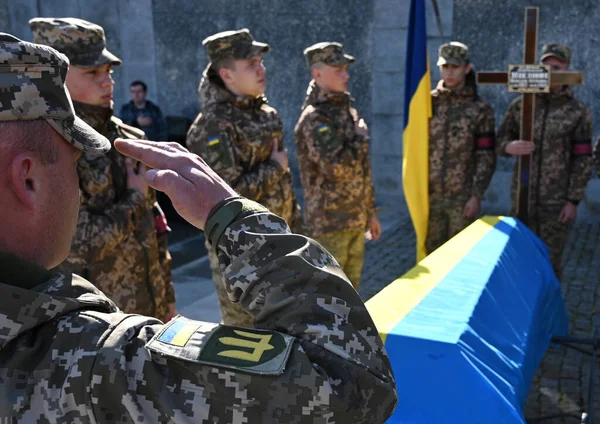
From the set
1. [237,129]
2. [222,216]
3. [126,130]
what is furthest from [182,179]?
[237,129]

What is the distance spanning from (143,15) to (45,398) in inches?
380

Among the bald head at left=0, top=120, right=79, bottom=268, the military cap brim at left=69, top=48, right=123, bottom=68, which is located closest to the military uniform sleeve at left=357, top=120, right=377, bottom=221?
the military cap brim at left=69, top=48, right=123, bottom=68

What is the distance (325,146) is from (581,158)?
2.05m

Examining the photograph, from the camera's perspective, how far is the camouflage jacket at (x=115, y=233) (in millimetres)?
2709

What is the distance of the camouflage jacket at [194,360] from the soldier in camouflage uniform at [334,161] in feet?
11.5

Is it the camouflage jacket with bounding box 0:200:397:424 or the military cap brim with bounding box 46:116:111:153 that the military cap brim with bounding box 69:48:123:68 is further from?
the camouflage jacket with bounding box 0:200:397:424

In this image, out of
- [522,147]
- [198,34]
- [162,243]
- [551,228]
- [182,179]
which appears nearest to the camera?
[182,179]

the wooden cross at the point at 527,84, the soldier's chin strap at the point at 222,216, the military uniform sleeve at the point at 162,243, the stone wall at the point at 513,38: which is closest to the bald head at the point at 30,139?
the soldier's chin strap at the point at 222,216

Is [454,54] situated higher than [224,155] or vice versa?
[454,54]

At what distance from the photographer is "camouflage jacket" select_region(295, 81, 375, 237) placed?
449 cm

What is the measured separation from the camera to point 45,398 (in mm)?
946

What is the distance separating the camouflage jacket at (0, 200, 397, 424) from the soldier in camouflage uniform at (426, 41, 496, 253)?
14.6 feet

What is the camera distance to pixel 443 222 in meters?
5.50

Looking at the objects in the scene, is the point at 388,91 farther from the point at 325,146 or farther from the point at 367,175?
the point at 325,146
